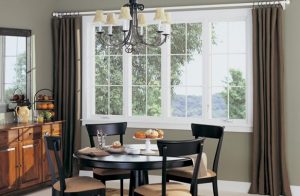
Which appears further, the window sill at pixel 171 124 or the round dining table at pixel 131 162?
the window sill at pixel 171 124

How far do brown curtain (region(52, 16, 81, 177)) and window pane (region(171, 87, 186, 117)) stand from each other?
1312 millimetres

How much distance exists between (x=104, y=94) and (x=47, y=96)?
0.79 m

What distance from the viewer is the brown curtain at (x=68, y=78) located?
6.97 meters

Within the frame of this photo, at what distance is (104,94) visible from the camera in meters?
7.07

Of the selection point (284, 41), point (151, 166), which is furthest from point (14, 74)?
point (284, 41)

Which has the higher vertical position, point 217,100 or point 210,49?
point 210,49

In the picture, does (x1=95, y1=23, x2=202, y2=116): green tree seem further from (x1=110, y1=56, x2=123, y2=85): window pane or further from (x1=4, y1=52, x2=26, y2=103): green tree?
(x1=4, y1=52, x2=26, y2=103): green tree

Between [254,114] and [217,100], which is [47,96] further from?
[254,114]

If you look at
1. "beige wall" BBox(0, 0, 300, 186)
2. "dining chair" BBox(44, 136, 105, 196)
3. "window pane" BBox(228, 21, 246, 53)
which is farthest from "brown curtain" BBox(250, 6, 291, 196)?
"dining chair" BBox(44, 136, 105, 196)

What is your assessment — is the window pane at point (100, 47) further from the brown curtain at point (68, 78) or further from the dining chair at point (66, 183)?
the dining chair at point (66, 183)

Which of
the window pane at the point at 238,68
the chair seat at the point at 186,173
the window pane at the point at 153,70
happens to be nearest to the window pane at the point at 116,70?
the window pane at the point at 153,70

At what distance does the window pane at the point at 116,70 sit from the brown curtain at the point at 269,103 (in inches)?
73.5

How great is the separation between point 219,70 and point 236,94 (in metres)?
0.37

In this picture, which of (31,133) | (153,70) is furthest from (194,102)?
(31,133)
